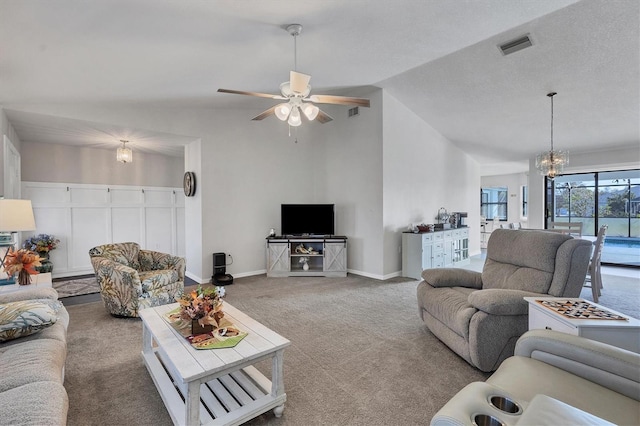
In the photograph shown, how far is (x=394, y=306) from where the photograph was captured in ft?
12.7

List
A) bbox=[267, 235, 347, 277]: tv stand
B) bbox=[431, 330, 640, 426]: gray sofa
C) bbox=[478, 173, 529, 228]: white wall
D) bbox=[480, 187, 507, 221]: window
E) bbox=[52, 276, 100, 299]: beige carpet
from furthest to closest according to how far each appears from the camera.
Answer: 1. bbox=[480, 187, 507, 221]: window
2. bbox=[478, 173, 529, 228]: white wall
3. bbox=[267, 235, 347, 277]: tv stand
4. bbox=[52, 276, 100, 299]: beige carpet
5. bbox=[431, 330, 640, 426]: gray sofa

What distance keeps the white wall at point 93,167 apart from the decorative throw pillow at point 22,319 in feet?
15.4

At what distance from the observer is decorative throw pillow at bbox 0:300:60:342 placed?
177cm

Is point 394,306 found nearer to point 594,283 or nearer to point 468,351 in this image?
point 468,351

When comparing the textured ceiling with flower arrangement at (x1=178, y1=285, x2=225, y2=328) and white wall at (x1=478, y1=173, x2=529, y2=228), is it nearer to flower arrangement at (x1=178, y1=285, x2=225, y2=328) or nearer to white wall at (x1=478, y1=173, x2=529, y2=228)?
flower arrangement at (x1=178, y1=285, x2=225, y2=328)

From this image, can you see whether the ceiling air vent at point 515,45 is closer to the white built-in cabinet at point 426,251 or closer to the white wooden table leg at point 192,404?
the white built-in cabinet at point 426,251

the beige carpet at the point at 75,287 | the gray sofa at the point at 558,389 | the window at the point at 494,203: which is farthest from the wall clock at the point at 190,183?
the window at the point at 494,203

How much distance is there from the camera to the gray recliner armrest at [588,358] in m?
1.28

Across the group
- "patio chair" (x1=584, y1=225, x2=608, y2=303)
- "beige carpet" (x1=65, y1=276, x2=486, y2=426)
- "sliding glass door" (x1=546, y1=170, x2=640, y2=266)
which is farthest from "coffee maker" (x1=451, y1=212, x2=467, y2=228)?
"beige carpet" (x1=65, y1=276, x2=486, y2=426)

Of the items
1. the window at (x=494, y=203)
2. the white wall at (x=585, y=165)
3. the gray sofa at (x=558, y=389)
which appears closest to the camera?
the gray sofa at (x=558, y=389)

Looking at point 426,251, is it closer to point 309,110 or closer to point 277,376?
point 309,110

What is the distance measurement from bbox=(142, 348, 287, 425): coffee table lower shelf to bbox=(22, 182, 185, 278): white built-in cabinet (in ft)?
15.5

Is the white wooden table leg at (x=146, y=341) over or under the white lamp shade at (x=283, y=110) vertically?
under

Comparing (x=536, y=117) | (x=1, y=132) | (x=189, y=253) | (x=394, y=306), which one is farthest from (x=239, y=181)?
(x=536, y=117)
